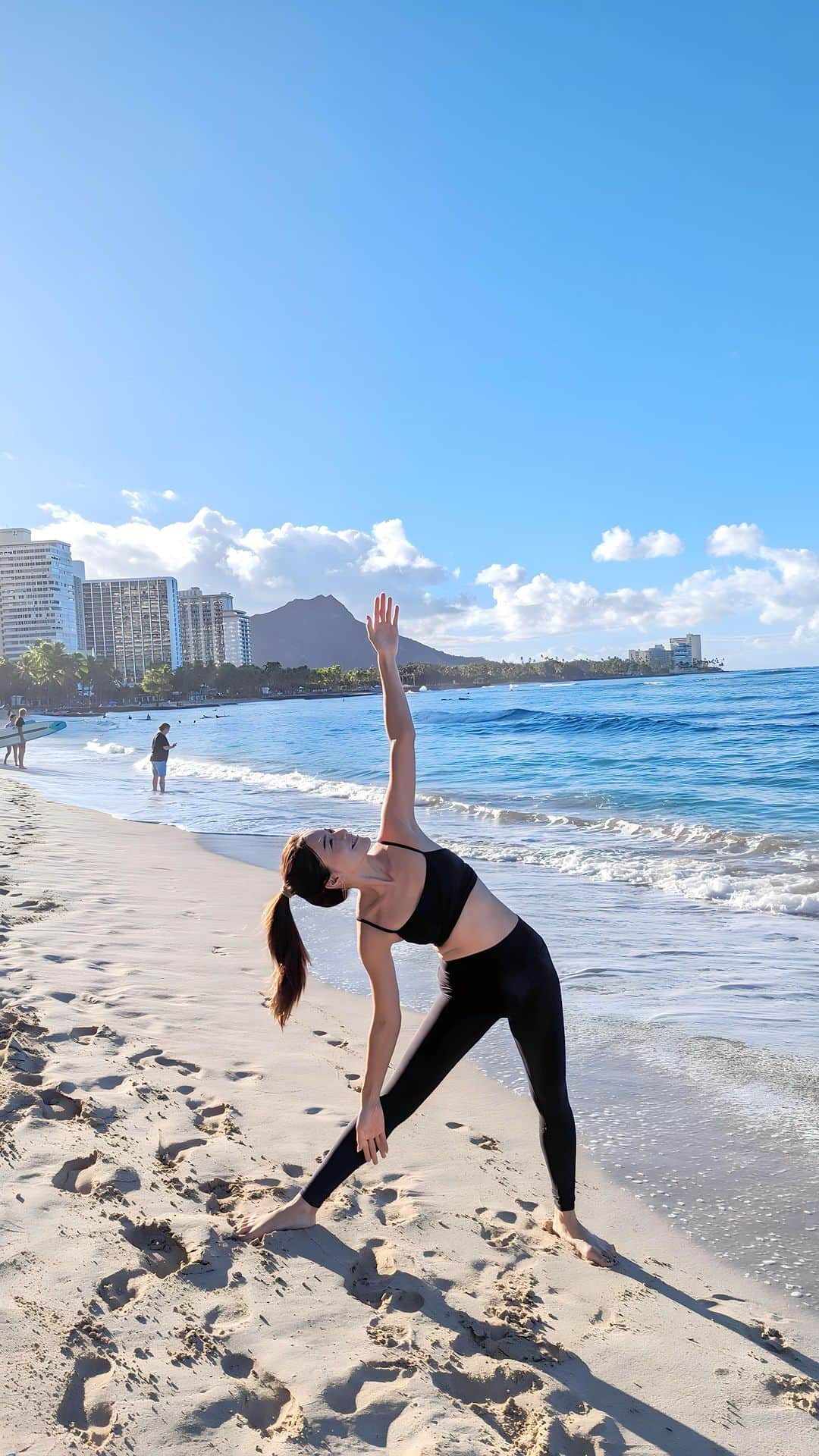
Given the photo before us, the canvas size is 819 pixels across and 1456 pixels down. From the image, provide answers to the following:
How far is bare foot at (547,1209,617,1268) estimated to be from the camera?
294 centimetres

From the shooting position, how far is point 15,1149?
10.9 feet

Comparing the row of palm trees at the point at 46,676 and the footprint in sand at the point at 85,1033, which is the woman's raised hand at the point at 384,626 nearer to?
the footprint in sand at the point at 85,1033

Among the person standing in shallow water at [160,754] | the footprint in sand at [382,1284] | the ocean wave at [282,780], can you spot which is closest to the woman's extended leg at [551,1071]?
the footprint in sand at [382,1284]

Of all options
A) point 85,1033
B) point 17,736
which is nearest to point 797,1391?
point 85,1033

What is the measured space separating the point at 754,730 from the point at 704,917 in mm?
25813

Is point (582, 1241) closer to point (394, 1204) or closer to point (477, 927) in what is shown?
point (394, 1204)

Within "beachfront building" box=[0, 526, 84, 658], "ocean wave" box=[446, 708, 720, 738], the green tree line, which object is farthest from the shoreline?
"ocean wave" box=[446, 708, 720, 738]

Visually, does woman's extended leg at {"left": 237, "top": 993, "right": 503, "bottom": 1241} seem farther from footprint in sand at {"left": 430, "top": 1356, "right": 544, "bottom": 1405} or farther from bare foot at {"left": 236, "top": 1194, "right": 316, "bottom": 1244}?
footprint in sand at {"left": 430, "top": 1356, "right": 544, "bottom": 1405}

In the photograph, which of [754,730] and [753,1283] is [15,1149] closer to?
[753,1283]

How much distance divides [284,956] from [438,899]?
1.84 feet

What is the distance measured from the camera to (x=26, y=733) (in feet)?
133

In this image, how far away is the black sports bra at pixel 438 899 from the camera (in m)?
2.65

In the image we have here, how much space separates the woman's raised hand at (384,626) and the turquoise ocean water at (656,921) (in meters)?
2.37

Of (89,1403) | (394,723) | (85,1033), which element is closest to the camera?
(89,1403)
